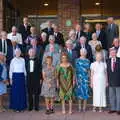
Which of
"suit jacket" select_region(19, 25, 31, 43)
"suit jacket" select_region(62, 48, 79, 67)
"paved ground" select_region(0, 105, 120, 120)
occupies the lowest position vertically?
"paved ground" select_region(0, 105, 120, 120)

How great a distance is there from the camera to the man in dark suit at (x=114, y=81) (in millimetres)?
14328

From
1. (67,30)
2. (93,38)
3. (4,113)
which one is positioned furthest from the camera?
(67,30)

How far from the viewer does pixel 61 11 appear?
1905 centimetres

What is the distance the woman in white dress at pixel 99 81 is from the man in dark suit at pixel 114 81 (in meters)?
0.19

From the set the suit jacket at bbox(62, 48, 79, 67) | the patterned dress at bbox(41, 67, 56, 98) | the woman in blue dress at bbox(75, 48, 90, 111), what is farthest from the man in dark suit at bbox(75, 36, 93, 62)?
the patterned dress at bbox(41, 67, 56, 98)

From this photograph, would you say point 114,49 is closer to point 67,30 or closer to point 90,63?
point 90,63

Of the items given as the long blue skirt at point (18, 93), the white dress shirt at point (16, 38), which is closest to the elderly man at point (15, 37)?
the white dress shirt at point (16, 38)

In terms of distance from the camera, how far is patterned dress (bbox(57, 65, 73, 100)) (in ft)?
47.0

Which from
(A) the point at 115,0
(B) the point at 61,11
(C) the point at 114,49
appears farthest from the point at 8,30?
(C) the point at 114,49

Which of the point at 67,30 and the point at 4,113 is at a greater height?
the point at 67,30

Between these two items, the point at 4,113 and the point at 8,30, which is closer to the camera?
the point at 4,113

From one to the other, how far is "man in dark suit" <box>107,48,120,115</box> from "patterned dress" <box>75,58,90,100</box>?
26.9 inches

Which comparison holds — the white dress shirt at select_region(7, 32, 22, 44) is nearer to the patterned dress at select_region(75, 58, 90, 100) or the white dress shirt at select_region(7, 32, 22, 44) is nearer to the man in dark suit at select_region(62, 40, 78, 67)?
the man in dark suit at select_region(62, 40, 78, 67)

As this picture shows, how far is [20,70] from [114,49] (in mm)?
2930
